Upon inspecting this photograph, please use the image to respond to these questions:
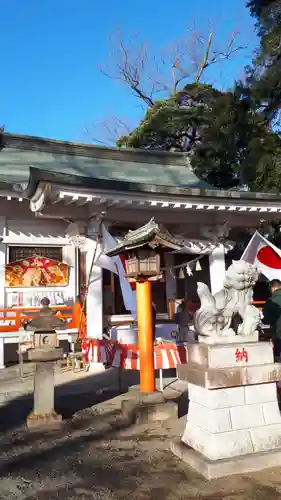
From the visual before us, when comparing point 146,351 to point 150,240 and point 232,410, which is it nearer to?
point 150,240

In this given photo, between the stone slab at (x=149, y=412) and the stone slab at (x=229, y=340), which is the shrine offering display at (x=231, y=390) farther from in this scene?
the stone slab at (x=149, y=412)

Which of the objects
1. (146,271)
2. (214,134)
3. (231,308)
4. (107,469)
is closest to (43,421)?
(107,469)

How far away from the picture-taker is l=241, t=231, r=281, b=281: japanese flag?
8250 millimetres

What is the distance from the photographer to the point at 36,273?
977 centimetres

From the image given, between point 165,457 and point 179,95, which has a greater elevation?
point 179,95

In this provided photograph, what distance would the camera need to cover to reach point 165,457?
409 centimetres

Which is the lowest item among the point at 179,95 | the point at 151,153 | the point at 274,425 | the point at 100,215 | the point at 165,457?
the point at 165,457

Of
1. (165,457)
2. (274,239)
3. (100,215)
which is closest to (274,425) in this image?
(165,457)

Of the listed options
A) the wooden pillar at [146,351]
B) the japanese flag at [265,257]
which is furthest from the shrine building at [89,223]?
the wooden pillar at [146,351]

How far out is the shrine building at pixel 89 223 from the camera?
28.7 feet

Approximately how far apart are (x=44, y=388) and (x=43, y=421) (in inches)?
16.8

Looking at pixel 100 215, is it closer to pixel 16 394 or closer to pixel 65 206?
pixel 65 206

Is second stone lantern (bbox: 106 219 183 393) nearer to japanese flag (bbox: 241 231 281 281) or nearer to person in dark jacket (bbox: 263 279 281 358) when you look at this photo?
person in dark jacket (bbox: 263 279 281 358)

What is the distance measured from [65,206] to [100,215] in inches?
35.7
